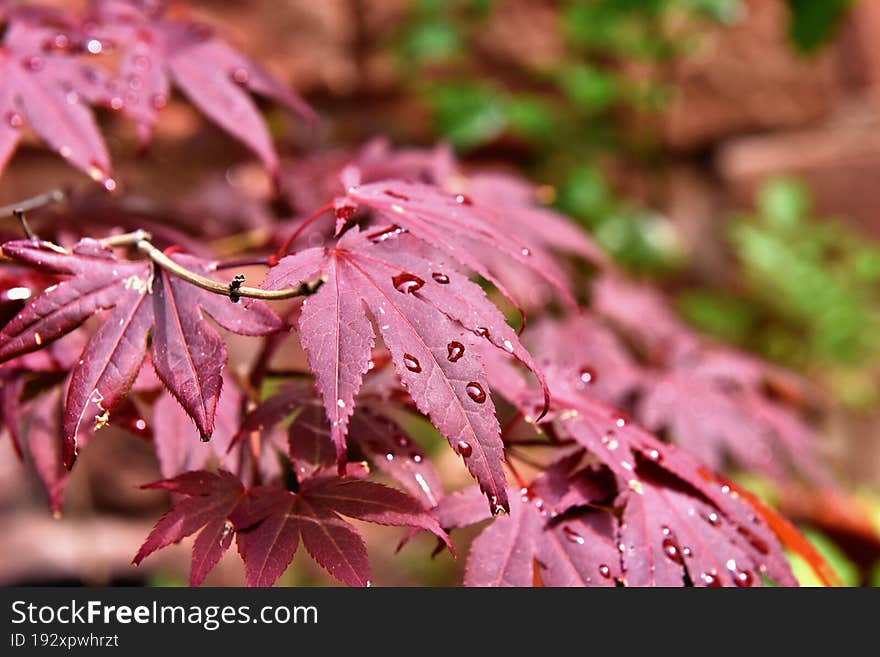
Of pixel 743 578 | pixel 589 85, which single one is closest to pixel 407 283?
pixel 743 578

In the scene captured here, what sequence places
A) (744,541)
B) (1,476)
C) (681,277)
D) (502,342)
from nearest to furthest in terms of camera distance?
1. (502,342)
2. (744,541)
3. (1,476)
4. (681,277)

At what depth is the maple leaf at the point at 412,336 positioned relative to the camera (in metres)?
0.59

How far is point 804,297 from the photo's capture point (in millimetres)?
2604

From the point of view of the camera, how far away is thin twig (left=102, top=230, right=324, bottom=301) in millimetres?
595

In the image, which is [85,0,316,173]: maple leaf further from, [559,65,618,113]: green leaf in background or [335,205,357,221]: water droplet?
[559,65,618,113]: green leaf in background

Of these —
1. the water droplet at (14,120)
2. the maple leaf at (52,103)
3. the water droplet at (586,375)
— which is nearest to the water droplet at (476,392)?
the water droplet at (586,375)

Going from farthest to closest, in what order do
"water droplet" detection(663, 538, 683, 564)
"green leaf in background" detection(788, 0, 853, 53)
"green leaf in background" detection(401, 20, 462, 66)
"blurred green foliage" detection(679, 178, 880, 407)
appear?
"blurred green foliage" detection(679, 178, 880, 407), "green leaf in background" detection(401, 20, 462, 66), "green leaf in background" detection(788, 0, 853, 53), "water droplet" detection(663, 538, 683, 564)

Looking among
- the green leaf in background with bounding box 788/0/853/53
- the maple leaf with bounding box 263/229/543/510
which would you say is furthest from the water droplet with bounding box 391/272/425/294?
the green leaf in background with bounding box 788/0/853/53

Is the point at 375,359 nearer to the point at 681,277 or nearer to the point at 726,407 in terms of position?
the point at 726,407
